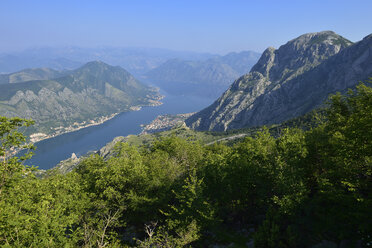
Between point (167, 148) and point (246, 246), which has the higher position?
point (167, 148)

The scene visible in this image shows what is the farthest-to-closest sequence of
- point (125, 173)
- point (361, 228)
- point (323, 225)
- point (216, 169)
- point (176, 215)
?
point (125, 173)
point (216, 169)
point (176, 215)
point (323, 225)
point (361, 228)

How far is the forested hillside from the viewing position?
22.3 meters

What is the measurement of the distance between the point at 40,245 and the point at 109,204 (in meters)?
17.8

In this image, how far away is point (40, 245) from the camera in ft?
68.9

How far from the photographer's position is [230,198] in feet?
116

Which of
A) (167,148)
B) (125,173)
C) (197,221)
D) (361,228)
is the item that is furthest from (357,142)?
(167,148)

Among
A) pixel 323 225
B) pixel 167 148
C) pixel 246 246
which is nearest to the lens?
pixel 323 225

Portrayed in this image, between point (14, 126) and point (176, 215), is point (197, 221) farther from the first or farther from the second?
point (14, 126)

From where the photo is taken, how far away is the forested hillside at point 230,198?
22.3 metres

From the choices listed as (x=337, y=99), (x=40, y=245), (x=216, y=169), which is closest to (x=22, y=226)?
(x=40, y=245)

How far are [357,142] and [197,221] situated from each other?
74.2 ft

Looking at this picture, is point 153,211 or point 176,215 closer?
point 176,215

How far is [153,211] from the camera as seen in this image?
1521 inches

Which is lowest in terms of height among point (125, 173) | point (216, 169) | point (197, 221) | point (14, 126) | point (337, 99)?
point (197, 221)
